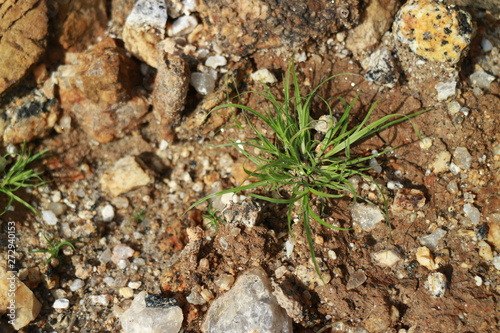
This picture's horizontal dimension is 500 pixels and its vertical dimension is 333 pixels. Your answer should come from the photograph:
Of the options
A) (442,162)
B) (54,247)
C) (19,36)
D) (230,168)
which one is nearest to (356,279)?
(442,162)

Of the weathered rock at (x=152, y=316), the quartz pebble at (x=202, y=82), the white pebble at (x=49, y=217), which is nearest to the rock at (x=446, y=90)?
the quartz pebble at (x=202, y=82)

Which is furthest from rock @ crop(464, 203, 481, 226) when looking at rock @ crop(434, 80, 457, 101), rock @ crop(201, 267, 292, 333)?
rock @ crop(201, 267, 292, 333)

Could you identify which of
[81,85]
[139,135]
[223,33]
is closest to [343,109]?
[223,33]

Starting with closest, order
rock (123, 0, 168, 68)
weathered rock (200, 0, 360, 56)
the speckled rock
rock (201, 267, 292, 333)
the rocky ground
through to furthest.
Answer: rock (201, 267, 292, 333) < the rocky ground < the speckled rock < weathered rock (200, 0, 360, 56) < rock (123, 0, 168, 68)

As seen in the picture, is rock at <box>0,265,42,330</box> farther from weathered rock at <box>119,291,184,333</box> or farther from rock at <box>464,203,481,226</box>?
rock at <box>464,203,481,226</box>

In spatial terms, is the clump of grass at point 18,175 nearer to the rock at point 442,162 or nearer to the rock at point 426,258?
the rock at point 426,258

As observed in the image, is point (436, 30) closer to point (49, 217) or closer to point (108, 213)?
point (108, 213)
